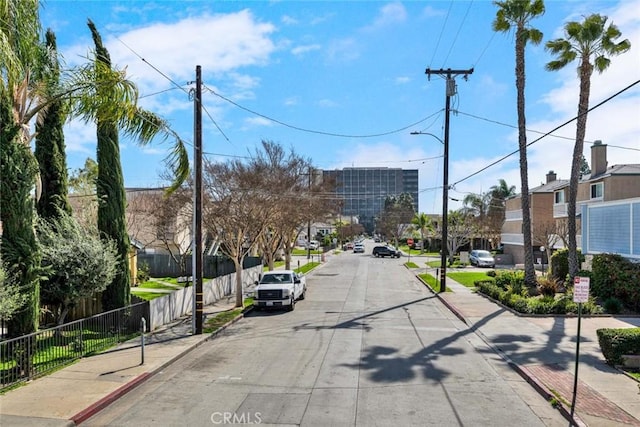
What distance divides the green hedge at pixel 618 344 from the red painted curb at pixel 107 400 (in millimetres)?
10423

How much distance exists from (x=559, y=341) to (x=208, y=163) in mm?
16387

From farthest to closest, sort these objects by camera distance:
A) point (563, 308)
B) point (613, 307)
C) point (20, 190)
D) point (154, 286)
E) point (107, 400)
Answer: point (154, 286)
point (563, 308)
point (613, 307)
point (20, 190)
point (107, 400)

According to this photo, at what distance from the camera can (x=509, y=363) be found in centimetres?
1250

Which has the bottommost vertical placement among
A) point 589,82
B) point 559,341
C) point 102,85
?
point 559,341

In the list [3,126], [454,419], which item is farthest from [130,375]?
[454,419]

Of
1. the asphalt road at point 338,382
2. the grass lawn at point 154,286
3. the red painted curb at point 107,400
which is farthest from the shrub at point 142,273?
the red painted curb at point 107,400

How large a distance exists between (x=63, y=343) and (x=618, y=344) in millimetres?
13047

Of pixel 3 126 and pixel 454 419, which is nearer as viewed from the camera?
pixel 454 419

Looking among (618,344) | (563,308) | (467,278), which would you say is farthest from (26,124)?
(467,278)

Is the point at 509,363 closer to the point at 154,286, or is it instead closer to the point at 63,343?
the point at 63,343

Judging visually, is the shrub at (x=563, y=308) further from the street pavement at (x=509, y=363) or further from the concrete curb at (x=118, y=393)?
the concrete curb at (x=118, y=393)

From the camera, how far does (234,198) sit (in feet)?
69.6

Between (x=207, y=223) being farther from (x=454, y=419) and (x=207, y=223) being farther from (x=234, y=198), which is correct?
(x=454, y=419)

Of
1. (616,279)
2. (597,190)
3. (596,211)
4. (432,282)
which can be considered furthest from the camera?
(597,190)
